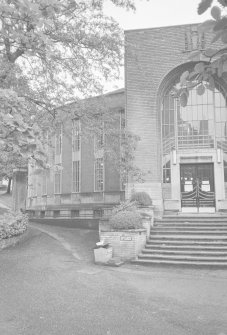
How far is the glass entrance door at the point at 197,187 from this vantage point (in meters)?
19.8

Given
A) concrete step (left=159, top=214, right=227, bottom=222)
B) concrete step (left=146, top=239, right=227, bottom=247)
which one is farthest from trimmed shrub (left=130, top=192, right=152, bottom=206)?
concrete step (left=146, top=239, right=227, bottom=247)

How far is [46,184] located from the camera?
1202 inches

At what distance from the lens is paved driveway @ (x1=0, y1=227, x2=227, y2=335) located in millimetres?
6672

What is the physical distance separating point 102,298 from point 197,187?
41.3 ft

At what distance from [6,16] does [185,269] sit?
10.6m

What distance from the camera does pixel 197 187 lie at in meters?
20.1

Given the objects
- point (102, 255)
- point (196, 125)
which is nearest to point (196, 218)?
point (196, 125)

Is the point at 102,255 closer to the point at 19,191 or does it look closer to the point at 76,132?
the point at 76,132

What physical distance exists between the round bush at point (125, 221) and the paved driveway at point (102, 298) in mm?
1577

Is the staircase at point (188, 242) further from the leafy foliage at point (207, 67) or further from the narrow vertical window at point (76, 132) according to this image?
the leafy foliage at point (207, 67)

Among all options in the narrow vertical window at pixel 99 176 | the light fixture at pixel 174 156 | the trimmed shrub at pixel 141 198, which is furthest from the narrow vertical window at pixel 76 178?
the trimmed shrub at pixel 141 198

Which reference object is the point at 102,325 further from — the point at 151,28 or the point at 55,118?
the point at 151,28

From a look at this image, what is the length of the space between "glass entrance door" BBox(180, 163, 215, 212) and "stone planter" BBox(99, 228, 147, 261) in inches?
257

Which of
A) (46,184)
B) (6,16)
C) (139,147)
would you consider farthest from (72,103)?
(46,184)
